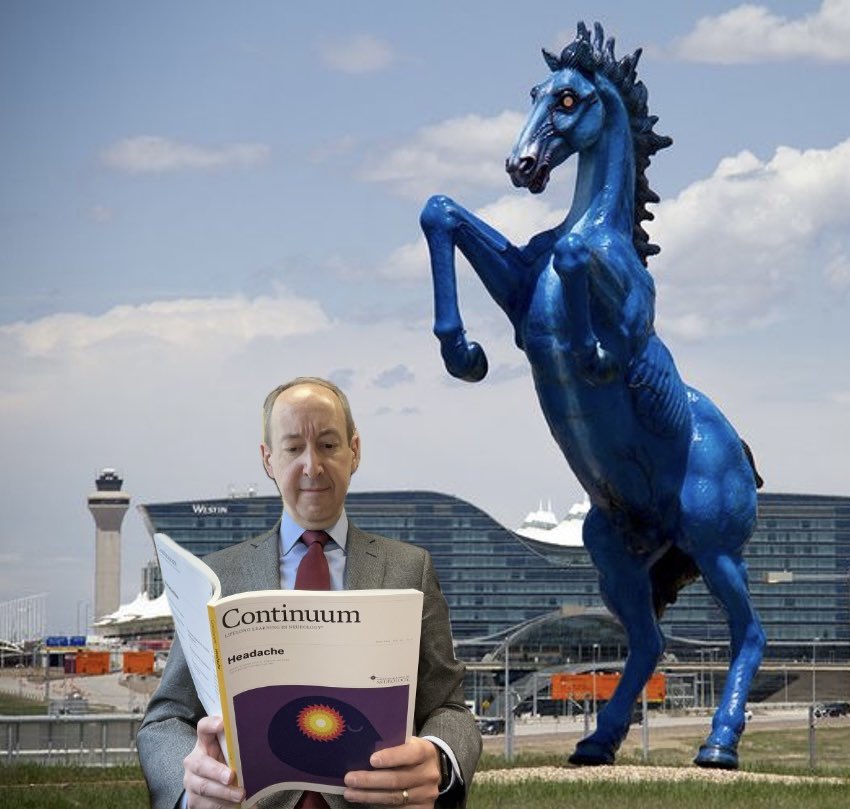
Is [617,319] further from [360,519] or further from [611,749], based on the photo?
[360,519]

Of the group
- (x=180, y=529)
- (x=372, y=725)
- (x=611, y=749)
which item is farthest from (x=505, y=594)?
(x=372, y=725)

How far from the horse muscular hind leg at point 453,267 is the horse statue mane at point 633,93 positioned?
3.24ft

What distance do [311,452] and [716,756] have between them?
25.5 feet

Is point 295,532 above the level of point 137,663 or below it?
below

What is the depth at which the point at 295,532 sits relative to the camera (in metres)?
3.59

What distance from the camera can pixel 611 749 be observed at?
36.8 feet

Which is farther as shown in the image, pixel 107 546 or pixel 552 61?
pixel 107 546

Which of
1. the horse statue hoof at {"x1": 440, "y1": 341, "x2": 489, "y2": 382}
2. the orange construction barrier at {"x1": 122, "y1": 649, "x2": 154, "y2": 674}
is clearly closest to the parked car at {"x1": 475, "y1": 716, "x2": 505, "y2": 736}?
the orange construction barrier at {"x1": 122, "y1": 649, "x2": 154, "y2": 674}

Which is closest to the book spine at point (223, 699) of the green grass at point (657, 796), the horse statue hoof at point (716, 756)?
the green grass at point (657, 796)

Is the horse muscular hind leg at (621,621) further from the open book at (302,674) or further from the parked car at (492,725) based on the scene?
the parked car at (492,725)

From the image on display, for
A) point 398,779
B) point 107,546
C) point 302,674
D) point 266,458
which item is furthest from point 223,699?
point 107,546

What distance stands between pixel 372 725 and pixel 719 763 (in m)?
8.05

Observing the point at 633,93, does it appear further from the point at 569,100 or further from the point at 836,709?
the point at 836,709

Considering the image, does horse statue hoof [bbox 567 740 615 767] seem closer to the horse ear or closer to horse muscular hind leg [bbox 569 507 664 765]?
horse muscular hind leg [bbox 569 507 664 765]
